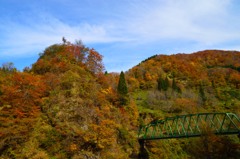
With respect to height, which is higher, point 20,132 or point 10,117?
point 10,117

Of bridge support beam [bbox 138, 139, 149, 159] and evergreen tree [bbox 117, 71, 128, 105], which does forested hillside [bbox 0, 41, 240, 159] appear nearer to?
evergreen tree [bbox 117, 71, 128, 105]

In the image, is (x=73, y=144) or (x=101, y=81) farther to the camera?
(x=101, y=81)

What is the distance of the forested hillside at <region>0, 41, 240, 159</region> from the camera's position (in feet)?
83.9

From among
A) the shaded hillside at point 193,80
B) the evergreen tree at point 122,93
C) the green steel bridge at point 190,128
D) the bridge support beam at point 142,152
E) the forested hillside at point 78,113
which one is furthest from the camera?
the shaded hillside at point 193,80

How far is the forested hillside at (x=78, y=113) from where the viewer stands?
25.6 meters

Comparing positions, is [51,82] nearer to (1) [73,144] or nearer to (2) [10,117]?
(2) [10,117]

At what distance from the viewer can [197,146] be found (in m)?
44.0

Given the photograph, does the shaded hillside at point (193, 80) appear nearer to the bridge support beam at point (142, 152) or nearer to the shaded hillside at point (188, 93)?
the shaded hillside at point (188, 93)

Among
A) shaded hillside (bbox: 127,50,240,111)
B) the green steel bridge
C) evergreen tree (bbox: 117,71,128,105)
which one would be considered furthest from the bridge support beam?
shaded hillside (bbox: 127,50,240,111)

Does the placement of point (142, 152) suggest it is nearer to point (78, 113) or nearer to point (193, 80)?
point (78, 113)

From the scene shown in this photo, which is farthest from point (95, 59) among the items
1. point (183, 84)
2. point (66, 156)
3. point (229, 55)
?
point (229, 55)

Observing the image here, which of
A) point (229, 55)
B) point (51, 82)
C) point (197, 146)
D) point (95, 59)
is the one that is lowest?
point (197, 146)

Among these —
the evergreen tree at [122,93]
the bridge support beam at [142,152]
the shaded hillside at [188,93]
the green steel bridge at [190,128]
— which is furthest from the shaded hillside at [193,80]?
the bridge support beam at [142,152]

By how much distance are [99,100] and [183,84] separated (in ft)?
203
